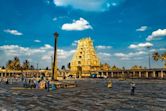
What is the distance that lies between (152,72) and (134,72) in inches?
515

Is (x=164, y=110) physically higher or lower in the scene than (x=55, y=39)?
lower

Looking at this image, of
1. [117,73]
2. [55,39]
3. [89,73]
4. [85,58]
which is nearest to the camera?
[55,39]

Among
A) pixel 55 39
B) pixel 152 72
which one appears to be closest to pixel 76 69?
pixel 152 72

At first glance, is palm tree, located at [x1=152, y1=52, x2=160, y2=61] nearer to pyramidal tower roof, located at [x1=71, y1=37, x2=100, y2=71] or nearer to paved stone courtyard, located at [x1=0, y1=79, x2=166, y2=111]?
pyramidal tower roof, located at [x1=71, y1=37, x2=100, y2=71]

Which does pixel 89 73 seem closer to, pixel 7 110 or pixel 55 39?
pixel 55 39

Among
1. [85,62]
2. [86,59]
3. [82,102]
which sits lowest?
[82,102]

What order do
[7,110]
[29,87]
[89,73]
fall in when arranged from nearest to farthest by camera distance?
[7,110] → [29,87] → [89,73]

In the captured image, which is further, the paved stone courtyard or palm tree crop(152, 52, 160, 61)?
palm tree crop(152, 52, 160, 61)

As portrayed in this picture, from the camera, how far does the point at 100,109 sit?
2148cm

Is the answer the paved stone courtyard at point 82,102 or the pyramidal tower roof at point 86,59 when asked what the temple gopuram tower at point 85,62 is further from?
the paved stone courtyard at point 82,102

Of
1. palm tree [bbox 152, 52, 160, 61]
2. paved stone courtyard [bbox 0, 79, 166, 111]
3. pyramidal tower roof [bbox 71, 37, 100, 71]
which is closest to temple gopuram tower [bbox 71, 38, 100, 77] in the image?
pyramidal tower roof [bbox 71, 37, 100, 71]

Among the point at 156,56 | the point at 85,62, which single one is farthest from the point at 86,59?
the point at 156,56

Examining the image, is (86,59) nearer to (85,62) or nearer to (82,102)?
(85,62)

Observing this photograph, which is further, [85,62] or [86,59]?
[86,59]
